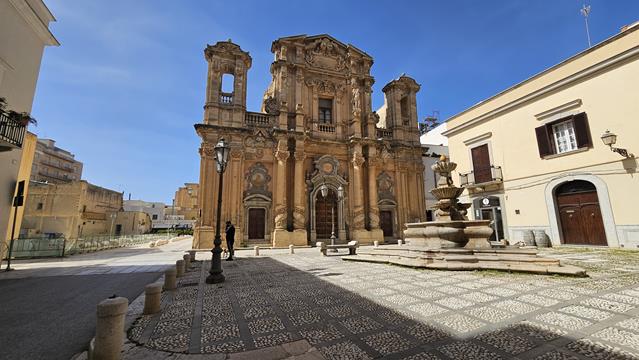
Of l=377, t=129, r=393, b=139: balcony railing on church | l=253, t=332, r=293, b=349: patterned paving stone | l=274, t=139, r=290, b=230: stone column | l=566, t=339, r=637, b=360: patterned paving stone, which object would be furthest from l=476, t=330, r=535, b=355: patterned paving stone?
l=377, t=129, r=393, b=139: balcony railing on church

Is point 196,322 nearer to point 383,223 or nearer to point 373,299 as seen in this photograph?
point 373,299

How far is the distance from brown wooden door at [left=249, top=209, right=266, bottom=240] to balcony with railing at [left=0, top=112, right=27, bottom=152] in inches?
456

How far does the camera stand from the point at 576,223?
39.2 ft

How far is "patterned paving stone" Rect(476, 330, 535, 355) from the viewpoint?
250 centimetres

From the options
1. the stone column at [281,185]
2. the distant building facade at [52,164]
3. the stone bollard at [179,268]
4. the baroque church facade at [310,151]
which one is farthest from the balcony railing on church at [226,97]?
the distant building facade at [52,164]

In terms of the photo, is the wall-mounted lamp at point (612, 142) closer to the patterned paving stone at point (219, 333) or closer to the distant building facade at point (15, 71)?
the patterned paving stone at point (219, 333)

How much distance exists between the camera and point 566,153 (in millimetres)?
12133

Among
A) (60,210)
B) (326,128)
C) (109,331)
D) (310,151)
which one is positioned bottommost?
(109,331)

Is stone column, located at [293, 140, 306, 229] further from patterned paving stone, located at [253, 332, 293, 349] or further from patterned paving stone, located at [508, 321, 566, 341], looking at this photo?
patterned paving stone, located at [508, 321, 566, 341]

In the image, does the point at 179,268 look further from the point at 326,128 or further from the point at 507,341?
the point at 326,128

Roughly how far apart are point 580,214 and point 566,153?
2795mm

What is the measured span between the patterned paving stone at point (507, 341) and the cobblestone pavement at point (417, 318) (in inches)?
0.4

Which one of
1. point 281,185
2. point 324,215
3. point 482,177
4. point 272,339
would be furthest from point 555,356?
point 324,215

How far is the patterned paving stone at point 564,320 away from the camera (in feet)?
9.78
